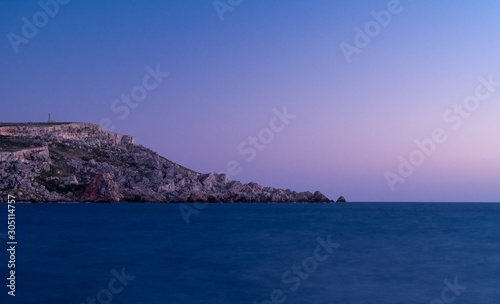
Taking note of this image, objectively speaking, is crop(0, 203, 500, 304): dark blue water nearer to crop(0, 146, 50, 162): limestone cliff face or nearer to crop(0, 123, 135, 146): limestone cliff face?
crop(0, 146, 50, 162): limestone cliff face

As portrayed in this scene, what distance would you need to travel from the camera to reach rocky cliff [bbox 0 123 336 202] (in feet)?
298

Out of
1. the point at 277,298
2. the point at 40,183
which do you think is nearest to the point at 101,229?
the point at 277,298

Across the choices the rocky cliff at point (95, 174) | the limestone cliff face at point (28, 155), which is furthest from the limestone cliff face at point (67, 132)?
the limestone cliff face at point (28, 155)

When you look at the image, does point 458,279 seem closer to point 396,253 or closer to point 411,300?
point 411,300

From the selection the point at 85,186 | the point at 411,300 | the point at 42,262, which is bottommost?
the point at 411,300

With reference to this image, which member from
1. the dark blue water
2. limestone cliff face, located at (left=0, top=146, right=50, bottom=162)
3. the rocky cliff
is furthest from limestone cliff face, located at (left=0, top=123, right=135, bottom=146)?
the dark blue water

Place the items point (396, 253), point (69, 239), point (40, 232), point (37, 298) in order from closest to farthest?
1. point (37, 298)
2. point (396, 253)
3. point (69, 239)
4. point (40, 232)

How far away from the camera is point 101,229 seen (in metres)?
46.2

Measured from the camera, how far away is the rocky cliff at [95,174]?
298 feet

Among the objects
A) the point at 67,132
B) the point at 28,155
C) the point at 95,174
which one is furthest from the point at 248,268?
the point at 67,132

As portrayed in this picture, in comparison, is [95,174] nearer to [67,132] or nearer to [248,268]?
[67,132]

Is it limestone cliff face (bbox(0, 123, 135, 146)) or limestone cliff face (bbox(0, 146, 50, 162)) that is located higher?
limestone cliff face (bbox(0, 123, 135, 146))

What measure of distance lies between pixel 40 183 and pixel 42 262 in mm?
71762

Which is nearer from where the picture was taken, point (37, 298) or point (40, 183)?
point (37, 298)
